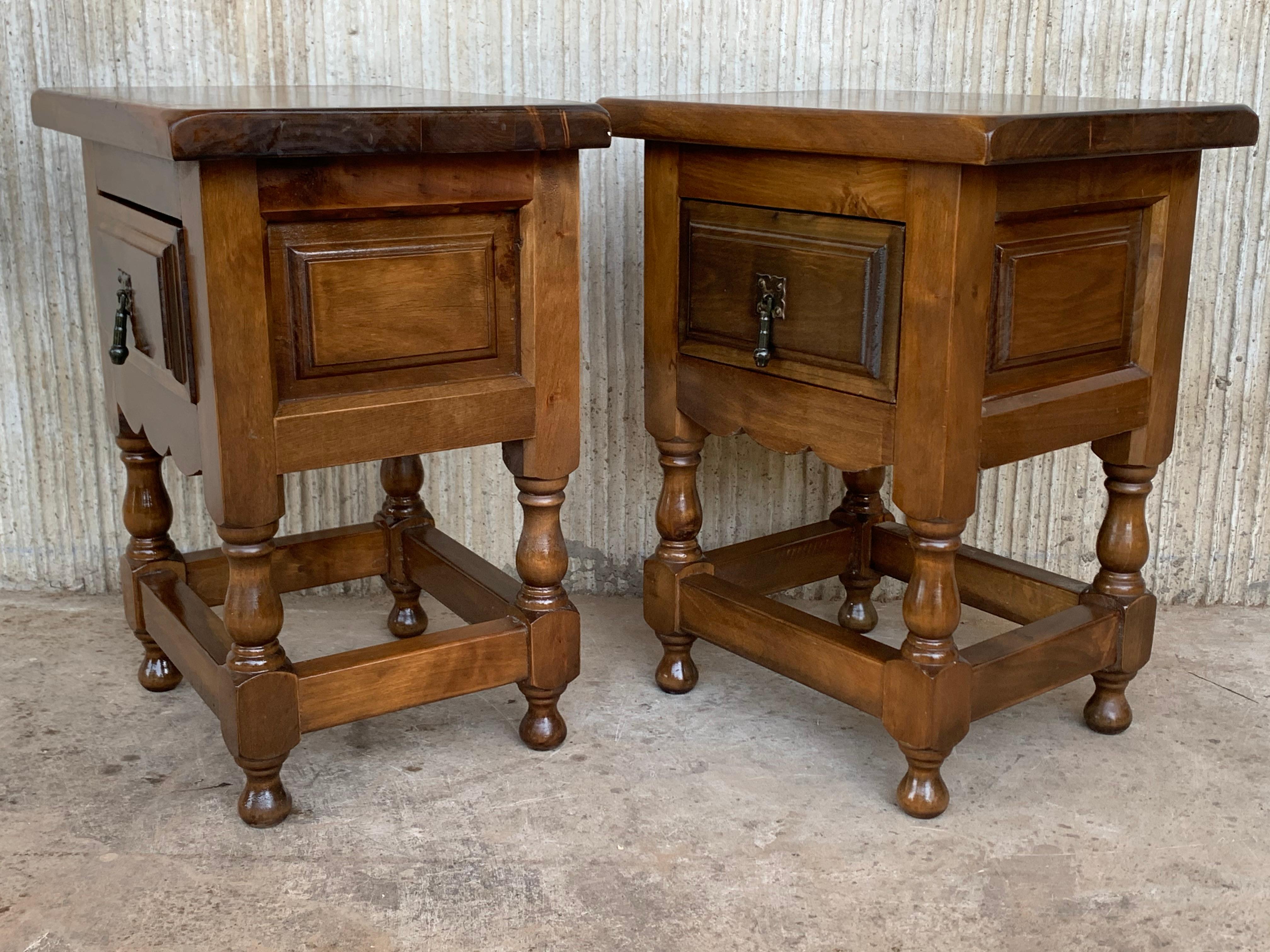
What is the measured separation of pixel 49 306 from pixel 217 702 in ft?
3.56

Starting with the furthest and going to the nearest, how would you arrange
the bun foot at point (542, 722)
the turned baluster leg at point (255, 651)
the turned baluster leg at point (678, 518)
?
the turned baluster leg at point (678, 518) < the bun foot at point (542, 722) < the turned baluster leg at point (255, 651)

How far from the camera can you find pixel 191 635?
6.23 feet

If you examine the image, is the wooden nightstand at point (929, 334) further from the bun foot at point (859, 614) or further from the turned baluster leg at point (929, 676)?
the bun foot at point (859, 614)

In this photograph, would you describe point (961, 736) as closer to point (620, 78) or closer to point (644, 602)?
point (644, 602)

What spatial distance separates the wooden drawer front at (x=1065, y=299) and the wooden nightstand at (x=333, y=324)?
0.55 metres

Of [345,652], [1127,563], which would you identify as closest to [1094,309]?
[1127,563]

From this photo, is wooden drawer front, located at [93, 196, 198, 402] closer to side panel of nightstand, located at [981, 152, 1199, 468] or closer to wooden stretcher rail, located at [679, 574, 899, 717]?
wooden stretcher rail, located at [679, 574, 899, 717]

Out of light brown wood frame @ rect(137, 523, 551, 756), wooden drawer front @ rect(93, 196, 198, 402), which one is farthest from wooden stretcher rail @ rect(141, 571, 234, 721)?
wooden drawer front @ rect(93, 196, 198, 402)

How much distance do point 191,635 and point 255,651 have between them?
24 cm

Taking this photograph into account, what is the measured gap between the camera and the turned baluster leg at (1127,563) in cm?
197

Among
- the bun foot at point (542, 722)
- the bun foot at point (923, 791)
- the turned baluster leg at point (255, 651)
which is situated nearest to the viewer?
the turned baluster leg at point (255, 651)

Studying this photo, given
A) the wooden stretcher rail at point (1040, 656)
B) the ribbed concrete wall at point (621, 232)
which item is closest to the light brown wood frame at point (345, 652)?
the ribbed concrete wall at point (621, 232)

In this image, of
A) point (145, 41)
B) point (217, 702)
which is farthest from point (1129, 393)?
point (145, 41)

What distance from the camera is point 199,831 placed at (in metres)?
1.75
